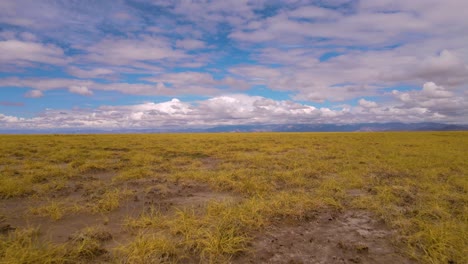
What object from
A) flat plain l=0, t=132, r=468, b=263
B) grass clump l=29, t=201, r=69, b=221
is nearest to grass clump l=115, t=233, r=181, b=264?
flat plain l=0, t=132, r=468, b=263

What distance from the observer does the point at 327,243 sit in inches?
246

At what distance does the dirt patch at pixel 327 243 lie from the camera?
5.54 m

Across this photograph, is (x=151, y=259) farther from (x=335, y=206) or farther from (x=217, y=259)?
(x=335, y=206)

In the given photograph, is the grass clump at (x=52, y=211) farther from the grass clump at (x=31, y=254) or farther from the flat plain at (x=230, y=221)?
the grass clump at (x=31, y=254)

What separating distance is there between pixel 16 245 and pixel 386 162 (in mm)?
20915

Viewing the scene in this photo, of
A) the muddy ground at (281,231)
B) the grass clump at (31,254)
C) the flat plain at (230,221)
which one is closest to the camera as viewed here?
the grass clump at (31,254)

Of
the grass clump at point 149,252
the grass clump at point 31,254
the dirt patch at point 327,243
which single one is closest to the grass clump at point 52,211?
the grass clump at point 31,254

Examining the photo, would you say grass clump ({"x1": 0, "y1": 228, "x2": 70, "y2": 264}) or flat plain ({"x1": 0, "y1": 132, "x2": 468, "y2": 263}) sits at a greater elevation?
grass clump ({"x1": 0, "y1": 228, "x2": 70, "y2": 264})

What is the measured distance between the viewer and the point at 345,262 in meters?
5.41

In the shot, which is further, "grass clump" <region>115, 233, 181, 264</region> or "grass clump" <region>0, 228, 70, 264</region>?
"grass clump" <region>115, 233, 181, 264</region>

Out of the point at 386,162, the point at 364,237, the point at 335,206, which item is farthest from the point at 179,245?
the point at 386,162

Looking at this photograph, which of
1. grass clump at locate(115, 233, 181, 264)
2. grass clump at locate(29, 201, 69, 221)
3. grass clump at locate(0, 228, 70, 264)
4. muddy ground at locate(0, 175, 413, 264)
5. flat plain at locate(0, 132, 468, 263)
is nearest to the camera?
grass clump at locate(0, 228, 70, 264)

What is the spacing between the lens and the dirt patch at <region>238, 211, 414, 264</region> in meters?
5.54

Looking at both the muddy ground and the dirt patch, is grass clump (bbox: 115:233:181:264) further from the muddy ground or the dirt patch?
the dirt patch
